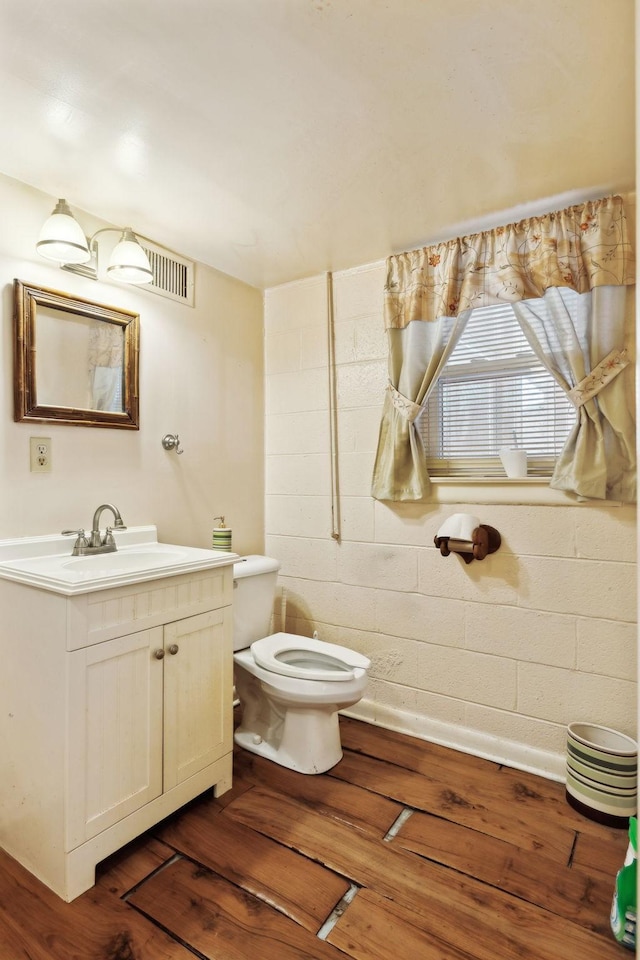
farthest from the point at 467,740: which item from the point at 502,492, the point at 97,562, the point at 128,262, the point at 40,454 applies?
the point at 128,262

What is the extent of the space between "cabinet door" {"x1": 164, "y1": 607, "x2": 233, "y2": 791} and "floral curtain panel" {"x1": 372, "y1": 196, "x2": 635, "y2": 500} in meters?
1.04

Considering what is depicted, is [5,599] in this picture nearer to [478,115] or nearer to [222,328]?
[222,328]

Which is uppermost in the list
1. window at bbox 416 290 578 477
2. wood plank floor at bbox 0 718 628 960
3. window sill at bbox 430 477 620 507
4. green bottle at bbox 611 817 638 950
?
window at bbox 416 290 578 477

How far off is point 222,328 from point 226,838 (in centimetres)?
222

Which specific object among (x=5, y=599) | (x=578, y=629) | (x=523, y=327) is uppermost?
(x=523, y=327)

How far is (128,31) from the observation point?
1.25 meters

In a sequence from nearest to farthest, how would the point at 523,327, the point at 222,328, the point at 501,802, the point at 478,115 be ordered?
1. the point at 478,115
2. the point at 501,802
3. the point at 523,327
4. the point at 222,328

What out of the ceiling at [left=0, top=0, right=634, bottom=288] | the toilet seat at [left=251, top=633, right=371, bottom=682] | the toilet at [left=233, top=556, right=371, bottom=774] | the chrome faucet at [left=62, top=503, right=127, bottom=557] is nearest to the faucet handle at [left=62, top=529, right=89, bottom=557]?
the chrome faucet at [left=62, top=503, right=127, bottom=557]

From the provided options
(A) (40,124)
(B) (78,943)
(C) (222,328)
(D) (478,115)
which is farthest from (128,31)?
(B) (78,943)

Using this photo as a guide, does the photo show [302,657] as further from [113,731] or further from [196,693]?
[113,731]

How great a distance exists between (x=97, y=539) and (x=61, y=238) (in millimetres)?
1068

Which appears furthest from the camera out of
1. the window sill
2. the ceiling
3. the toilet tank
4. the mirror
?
the toilet tank

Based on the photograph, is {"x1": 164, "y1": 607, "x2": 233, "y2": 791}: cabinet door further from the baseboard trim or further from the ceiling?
the ceiling

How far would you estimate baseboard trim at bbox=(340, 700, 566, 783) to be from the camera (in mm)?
2059
